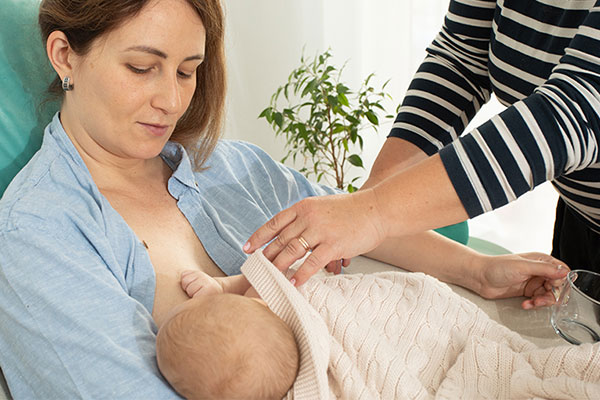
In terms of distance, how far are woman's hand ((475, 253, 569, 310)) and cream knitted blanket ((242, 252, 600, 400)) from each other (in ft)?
0.69

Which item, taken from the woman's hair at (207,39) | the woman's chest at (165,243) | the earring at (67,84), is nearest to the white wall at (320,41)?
the woman's hair at (207,39)

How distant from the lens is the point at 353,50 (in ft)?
10.6

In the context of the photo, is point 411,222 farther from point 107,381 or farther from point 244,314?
point 107,381

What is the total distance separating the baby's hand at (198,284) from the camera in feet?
4.19

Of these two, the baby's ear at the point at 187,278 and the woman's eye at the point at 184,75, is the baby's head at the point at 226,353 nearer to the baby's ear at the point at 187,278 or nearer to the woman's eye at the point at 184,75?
the baby's ear at the point at 187,278

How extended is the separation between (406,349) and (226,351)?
0.40 m

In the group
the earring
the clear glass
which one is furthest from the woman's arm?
the earring

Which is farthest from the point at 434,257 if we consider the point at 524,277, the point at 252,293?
the point at 252,293

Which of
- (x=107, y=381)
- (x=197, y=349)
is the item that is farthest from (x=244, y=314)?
(x=107, y=381)

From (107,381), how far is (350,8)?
8.58ft

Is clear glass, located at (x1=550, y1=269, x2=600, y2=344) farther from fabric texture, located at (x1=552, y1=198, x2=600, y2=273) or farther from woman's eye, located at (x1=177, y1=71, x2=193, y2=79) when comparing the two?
woman's eye, located at (x1=177, y1=71, x2=193, y2=79)

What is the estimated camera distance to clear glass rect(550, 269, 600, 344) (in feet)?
3.80

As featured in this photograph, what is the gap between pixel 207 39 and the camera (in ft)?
5.01

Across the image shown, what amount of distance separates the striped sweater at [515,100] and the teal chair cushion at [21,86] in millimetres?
959
